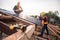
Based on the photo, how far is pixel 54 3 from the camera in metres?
5.55

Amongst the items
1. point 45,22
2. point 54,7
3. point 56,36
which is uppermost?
point 54,7

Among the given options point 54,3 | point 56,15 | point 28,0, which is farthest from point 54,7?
point 28,0

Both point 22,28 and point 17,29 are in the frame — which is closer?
point 22,28

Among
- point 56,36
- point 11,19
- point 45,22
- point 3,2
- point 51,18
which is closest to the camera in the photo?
point 11,19

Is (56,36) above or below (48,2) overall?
below

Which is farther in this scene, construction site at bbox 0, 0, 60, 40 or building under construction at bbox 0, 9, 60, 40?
construction site at bbox 0, 0, 60, 40

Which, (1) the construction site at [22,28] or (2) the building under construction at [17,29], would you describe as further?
(1) the construction site at [22,28]

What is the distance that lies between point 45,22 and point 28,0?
306 centimetres

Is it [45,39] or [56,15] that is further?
[56,15]

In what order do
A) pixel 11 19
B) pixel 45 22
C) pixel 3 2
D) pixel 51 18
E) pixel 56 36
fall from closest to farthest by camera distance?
1. pixel 11 19
2. pixel 45 22
3. pixel 56 36
4. pixel 51 18
5. pixel 3 2

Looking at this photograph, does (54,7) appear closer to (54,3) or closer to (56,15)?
(54,3)

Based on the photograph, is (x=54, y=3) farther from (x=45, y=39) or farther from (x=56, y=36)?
(x=45, y=39)

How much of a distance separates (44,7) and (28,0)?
842mm

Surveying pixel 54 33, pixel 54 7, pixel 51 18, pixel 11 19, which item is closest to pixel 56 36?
pixel 54 33
